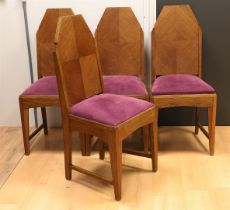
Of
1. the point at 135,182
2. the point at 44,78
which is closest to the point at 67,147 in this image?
the point at 135,182

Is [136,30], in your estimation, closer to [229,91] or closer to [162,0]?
[162,0]

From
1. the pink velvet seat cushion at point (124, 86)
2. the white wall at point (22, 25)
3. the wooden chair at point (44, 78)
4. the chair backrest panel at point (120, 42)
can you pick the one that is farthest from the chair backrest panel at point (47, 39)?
the pink velvet seat cushion at point (124, 86)

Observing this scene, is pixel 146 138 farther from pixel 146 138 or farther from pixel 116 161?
pixel 116 161

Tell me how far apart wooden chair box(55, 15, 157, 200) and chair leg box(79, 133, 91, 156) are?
1.05 ft

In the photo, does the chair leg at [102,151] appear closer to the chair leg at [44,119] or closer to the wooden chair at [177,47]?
the wooden chair at [177,47]

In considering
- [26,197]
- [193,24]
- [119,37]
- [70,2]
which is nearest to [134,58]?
[119,37]

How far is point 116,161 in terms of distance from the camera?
6.53 feet

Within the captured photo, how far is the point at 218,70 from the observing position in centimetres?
289

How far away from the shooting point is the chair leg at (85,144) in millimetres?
2578

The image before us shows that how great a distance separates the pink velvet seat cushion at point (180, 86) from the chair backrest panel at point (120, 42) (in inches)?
10.7

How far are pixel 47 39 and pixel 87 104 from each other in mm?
864

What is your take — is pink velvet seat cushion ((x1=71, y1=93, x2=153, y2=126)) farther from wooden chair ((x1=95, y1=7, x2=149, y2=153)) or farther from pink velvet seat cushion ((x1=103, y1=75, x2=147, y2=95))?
wooden chair ((x1=95, y1=7, x2=149, y2=153))

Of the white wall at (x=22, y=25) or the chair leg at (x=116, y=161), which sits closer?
the chair leg at (x=116, y=161)

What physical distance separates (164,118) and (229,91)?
0.55 meters
